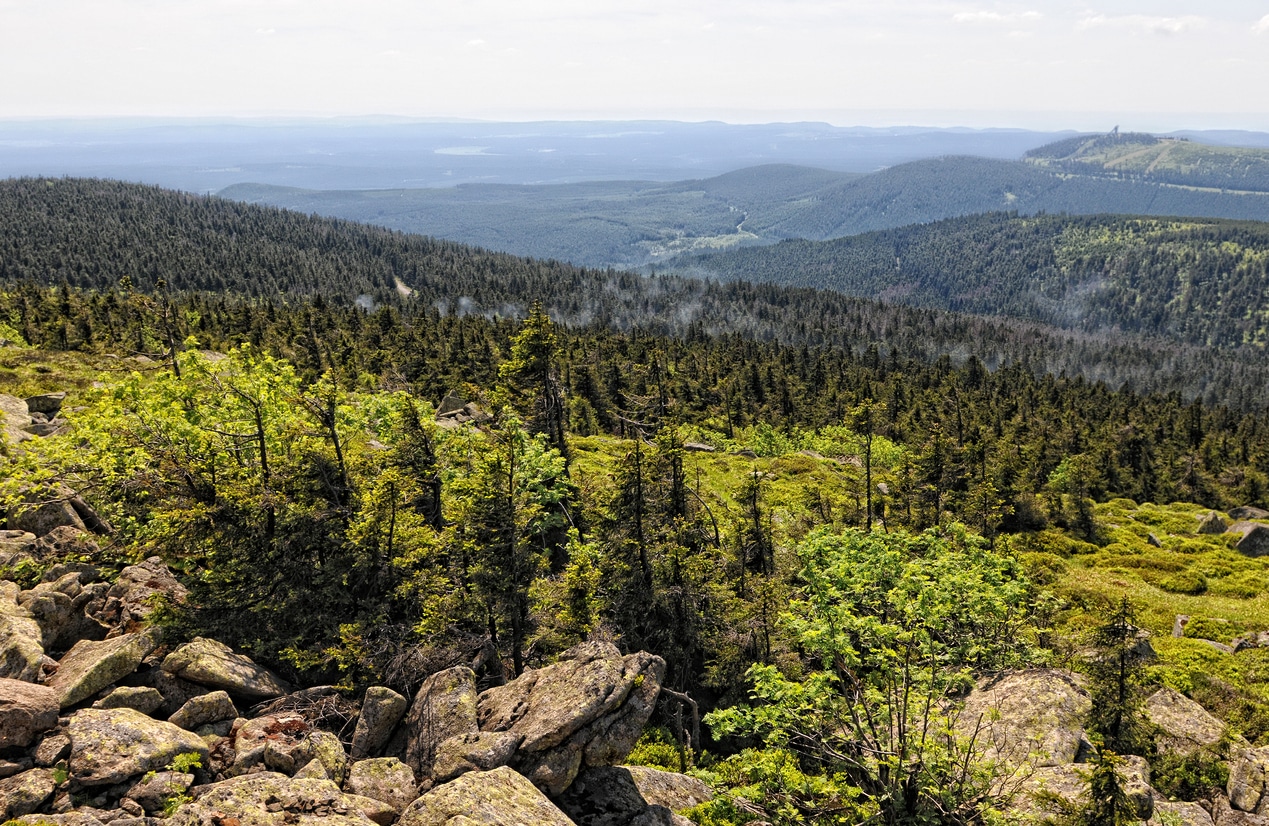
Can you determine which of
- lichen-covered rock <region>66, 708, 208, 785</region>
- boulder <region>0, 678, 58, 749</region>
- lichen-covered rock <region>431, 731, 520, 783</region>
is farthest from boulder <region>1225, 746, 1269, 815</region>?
boulder <region>0, 678, 58, 749</region>

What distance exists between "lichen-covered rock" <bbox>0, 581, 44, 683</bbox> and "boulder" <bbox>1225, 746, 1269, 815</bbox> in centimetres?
3171

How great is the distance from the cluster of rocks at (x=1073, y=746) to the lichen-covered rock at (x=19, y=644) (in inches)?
857

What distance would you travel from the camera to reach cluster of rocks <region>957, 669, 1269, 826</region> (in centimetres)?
1617

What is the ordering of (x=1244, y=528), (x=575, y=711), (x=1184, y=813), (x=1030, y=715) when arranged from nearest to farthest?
(x=575, y=711) → (x=1184, y=813) → (x=1030, y=715) → (x=1244, y=528)

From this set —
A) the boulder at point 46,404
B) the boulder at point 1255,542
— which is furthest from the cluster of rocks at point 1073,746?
the boulder at point 46,404

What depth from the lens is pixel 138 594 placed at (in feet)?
59.1

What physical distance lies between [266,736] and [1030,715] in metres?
21.4

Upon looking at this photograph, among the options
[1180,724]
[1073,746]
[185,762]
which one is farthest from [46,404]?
[1180,724]

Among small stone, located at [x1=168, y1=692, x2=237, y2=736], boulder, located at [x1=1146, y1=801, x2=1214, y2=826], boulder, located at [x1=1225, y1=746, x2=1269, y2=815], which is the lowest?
Result: boulder, located at [x1=1225, y1=746, x2=1269, y2=815]

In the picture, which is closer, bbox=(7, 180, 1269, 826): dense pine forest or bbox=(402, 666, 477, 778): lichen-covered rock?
bbox=(402, 666, 477, 778): lichen-covered rock

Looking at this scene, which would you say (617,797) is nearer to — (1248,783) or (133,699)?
(133,699)

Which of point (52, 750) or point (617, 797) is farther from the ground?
point (52, 750)

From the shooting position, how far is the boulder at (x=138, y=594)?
17.1 meters

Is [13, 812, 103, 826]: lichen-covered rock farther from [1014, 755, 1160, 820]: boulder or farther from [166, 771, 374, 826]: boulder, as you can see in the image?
[1014, 755, 1160, 820]: boulder
